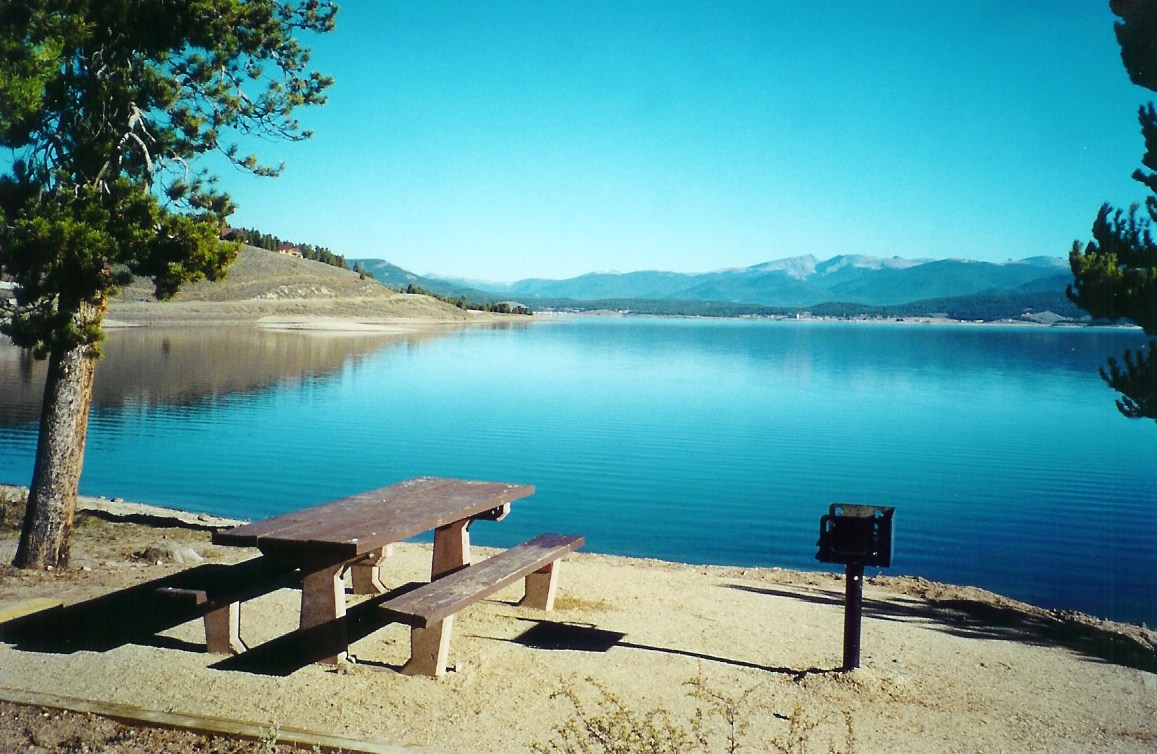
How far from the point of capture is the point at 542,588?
8.02 metres

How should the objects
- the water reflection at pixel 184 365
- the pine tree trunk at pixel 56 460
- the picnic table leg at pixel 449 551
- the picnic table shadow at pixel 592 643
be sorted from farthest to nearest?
1. the water reflection at pixel 184 365
2. the pine tree trunk at pixel 56 460
3. the picnic table leg at pixel 449 551
4. the picnic table shadow at pixel 592 643

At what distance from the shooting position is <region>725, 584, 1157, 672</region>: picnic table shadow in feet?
26.2

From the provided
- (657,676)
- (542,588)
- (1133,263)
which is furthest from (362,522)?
(1133,263)

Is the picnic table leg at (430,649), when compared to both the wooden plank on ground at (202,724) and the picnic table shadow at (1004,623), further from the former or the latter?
the picnic table shadow at (1004,623)

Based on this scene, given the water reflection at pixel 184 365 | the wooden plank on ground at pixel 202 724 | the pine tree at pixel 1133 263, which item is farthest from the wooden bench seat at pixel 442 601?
the water reflection at pixel 184 365

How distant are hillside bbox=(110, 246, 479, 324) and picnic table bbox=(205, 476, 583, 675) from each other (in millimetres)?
70103

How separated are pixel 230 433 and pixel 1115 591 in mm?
19512

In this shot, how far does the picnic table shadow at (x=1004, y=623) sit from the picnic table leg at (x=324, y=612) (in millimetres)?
4818

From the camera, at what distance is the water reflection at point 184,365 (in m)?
30.2

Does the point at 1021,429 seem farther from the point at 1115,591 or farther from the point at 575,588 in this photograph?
the point at 575,588

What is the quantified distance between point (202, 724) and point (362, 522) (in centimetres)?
171

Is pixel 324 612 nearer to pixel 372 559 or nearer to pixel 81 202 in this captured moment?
pixel 372 559

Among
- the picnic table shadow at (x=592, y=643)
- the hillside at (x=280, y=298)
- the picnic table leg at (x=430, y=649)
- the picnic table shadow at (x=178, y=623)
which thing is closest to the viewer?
the picnic table leg at (x=430, y=649)

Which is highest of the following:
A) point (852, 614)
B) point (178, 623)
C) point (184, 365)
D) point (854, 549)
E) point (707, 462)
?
point (854, 549)
